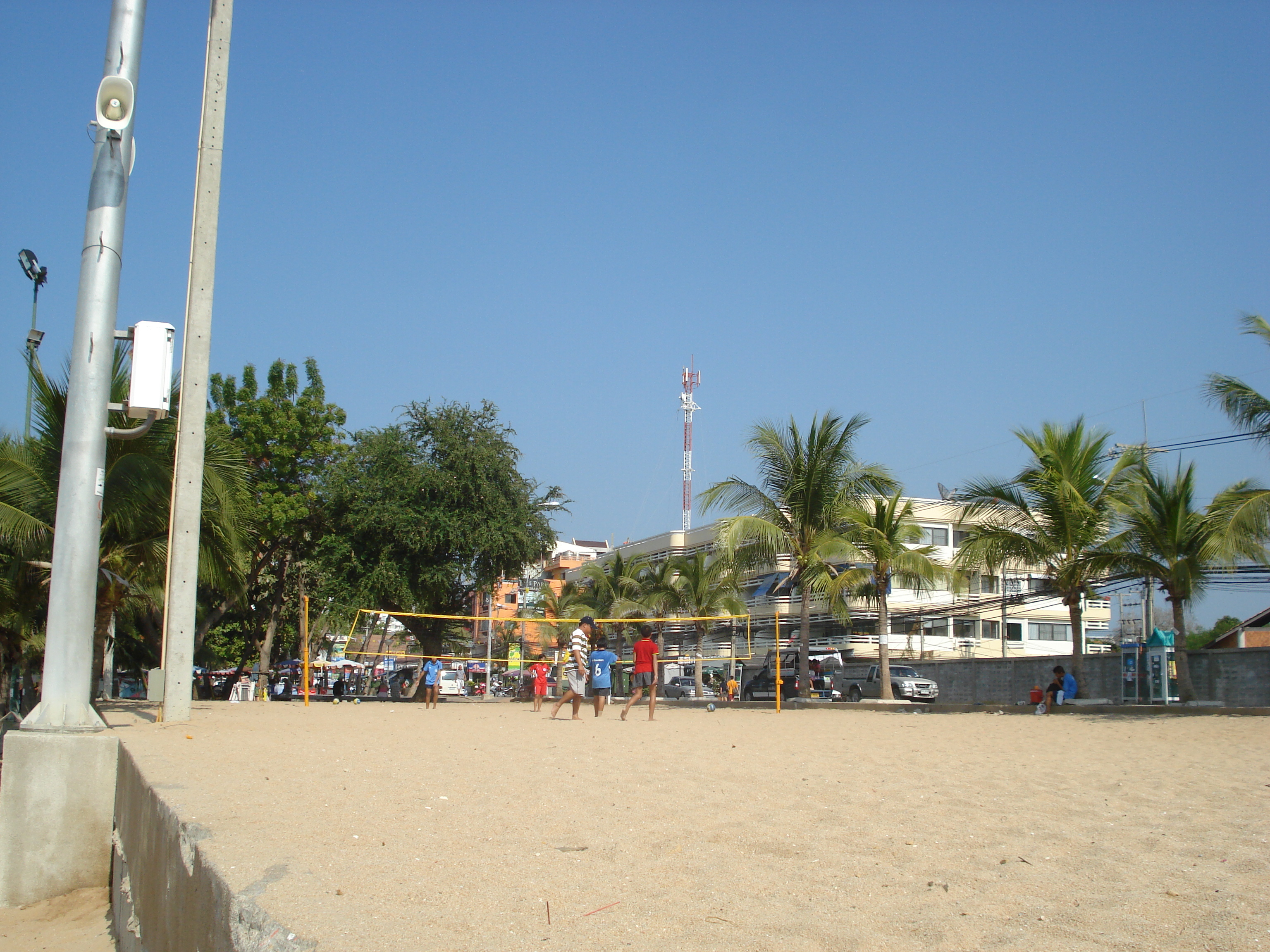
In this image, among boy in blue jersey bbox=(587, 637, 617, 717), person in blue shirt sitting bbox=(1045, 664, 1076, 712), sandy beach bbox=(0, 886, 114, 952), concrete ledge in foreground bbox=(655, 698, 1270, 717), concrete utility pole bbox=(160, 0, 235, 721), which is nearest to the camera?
sandy beach bbox=(0, 886, 114, 952)

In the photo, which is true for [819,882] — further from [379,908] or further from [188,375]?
[188,375]

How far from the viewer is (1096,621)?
5653 cm

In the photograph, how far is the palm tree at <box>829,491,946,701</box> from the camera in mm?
24812

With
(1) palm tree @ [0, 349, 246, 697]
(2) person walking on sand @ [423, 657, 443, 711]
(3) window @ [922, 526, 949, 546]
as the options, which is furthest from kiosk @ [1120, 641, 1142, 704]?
(3) window @ [922, 526, 949, 546]

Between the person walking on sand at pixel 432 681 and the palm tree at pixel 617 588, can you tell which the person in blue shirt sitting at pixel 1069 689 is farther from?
the palm tree at pixel 617 588

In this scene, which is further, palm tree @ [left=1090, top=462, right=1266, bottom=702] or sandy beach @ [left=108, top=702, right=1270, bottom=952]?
palm tree @ [left=1090, top=462, right=1266, bottom=702]

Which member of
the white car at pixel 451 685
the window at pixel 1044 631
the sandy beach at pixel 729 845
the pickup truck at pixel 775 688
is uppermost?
the window at pixel 1044 631

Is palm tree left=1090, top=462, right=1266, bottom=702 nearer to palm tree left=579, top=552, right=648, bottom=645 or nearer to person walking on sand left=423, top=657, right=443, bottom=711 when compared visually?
person walking on sand left=423, top=657, right=443, bottom=711

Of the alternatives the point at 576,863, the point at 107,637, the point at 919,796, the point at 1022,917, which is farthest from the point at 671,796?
the point at 107,637

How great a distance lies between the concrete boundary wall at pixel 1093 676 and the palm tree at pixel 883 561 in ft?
10.1

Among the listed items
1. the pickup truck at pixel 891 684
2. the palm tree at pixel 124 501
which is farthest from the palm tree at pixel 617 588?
the palm tree at pixel 124 501

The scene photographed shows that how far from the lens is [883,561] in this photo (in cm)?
2502

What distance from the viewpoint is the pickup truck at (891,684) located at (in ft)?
101

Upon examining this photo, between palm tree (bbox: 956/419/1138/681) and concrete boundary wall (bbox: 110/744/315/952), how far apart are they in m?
18.3
